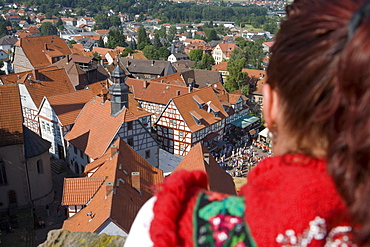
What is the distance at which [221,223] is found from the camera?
1736mm

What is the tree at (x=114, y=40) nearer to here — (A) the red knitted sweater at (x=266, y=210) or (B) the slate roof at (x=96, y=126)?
(B) the slate roof at (x=96, y=126)

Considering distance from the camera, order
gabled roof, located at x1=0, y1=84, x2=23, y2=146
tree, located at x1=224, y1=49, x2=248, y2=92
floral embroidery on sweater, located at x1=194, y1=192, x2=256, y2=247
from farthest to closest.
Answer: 1. tree, located at x1=224, y1=49, x2=248, y2=92
2. gabled roof, located at x1=0, y1=84, x2=23, y2=146
3. floral embroidery on sweater, located at x1=194, y1=192, x2=256, y2=247

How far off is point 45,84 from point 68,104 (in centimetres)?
655

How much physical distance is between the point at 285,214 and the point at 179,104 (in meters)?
31.7

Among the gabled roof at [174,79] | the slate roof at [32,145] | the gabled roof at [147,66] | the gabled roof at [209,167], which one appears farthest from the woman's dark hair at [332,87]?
the gabled roof at [147,66]

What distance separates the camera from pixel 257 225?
1.61 m

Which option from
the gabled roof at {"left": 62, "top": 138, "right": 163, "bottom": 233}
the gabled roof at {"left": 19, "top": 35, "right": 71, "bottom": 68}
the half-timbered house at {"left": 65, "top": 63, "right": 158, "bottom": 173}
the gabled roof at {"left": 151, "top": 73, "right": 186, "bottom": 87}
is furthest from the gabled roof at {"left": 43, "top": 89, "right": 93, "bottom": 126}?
the gabled roof at {"left": 19, "top": 35, "right": 71, "bottom": 68}

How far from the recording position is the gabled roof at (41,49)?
59.1m

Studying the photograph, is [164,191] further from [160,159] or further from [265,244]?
[160,159]

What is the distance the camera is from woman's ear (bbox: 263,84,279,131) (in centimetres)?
174

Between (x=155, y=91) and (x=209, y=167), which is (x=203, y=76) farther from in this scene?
(x=209, y=167)

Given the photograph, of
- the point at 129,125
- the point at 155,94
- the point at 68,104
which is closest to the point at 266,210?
the point at 129,125

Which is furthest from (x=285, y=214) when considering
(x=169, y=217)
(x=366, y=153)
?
(x=169, y=217)

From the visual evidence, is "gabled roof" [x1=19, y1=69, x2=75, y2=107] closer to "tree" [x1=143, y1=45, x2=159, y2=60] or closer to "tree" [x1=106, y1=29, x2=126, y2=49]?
"tree" [x1=143, y1=45, x2=159, y2=60]
